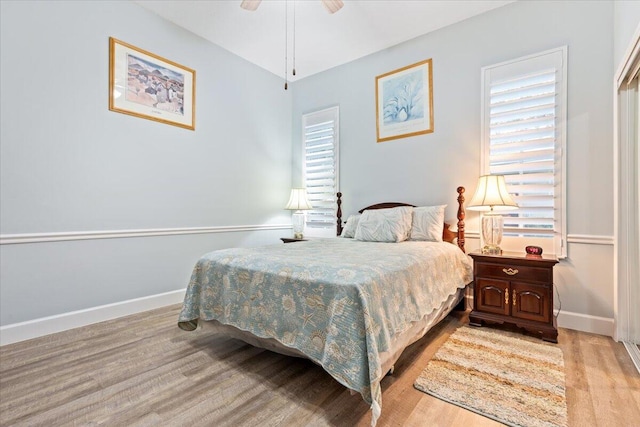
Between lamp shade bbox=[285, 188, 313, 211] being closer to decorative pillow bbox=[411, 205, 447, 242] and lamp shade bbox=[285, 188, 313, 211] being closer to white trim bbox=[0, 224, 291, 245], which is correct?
white trim bbox=[0, 224, 291, 245]

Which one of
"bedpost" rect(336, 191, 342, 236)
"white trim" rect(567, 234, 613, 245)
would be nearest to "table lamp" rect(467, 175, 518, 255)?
"white trim" rect(567, 234, 613, 245)

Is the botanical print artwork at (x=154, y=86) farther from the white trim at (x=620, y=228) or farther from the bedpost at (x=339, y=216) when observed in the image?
the white trim at (x=620, y=228)

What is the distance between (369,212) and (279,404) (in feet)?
7.39

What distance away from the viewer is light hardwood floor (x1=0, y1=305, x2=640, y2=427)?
4.81 ft

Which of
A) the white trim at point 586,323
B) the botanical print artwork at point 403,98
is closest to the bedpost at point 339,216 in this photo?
the botanical print artwork at point 403,98

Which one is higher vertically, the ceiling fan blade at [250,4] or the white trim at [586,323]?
the ceiling fan blade at [250,4]

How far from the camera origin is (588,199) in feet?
8.41

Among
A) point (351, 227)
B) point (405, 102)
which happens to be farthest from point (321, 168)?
point (405, 102)

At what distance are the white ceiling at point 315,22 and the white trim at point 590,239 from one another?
233cm

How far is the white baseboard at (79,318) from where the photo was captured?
7.68 ft

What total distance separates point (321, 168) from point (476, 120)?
2087 mm

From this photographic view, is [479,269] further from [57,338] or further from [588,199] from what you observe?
[57,338]

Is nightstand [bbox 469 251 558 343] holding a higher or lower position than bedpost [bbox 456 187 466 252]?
lower

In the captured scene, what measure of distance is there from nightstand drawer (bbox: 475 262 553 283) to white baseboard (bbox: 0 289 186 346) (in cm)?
315
